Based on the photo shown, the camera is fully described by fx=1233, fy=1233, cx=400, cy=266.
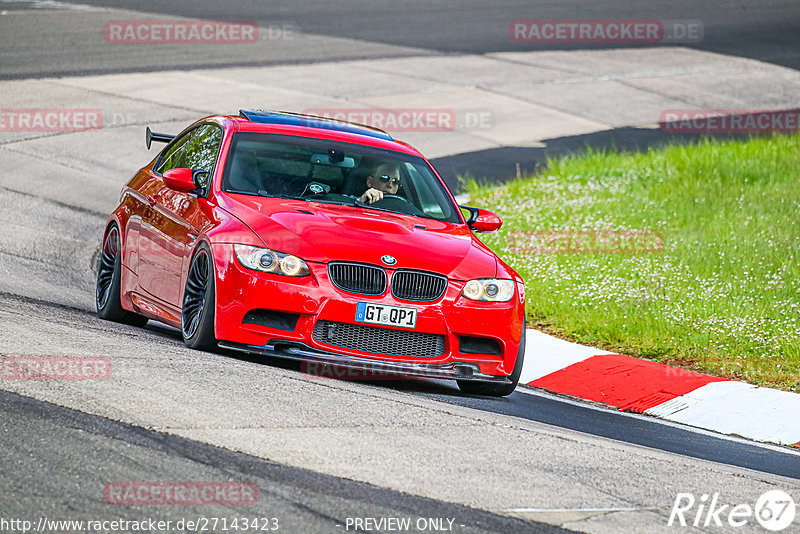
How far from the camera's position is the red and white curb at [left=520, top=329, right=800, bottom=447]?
8.40 meters

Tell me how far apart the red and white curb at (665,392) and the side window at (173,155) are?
3174 mm

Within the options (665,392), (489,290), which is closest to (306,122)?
(489,290)

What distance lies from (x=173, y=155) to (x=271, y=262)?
259 cm

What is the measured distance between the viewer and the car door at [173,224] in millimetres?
8180

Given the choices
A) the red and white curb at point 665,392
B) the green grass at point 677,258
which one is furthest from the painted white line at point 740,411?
the green grass at point 677,258

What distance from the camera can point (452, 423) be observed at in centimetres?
662

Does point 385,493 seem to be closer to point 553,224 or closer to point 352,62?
point 553,224

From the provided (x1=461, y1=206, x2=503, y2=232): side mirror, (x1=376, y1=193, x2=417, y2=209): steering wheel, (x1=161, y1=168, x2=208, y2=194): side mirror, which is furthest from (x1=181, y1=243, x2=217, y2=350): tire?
(x1=461, y1=206, x2=503, y2=232): side mirror

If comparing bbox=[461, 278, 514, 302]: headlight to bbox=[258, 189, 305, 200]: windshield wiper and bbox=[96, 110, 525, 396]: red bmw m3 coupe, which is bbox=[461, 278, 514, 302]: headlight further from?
bbox=[258, 189, 305, 200]: windshield wiper

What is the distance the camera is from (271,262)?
7.46 metres

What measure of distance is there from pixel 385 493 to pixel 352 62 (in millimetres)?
20370

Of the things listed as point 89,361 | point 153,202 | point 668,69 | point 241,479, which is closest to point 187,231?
point 153,202

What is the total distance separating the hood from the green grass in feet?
8.75

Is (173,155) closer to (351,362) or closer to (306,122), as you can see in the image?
(306,122)
